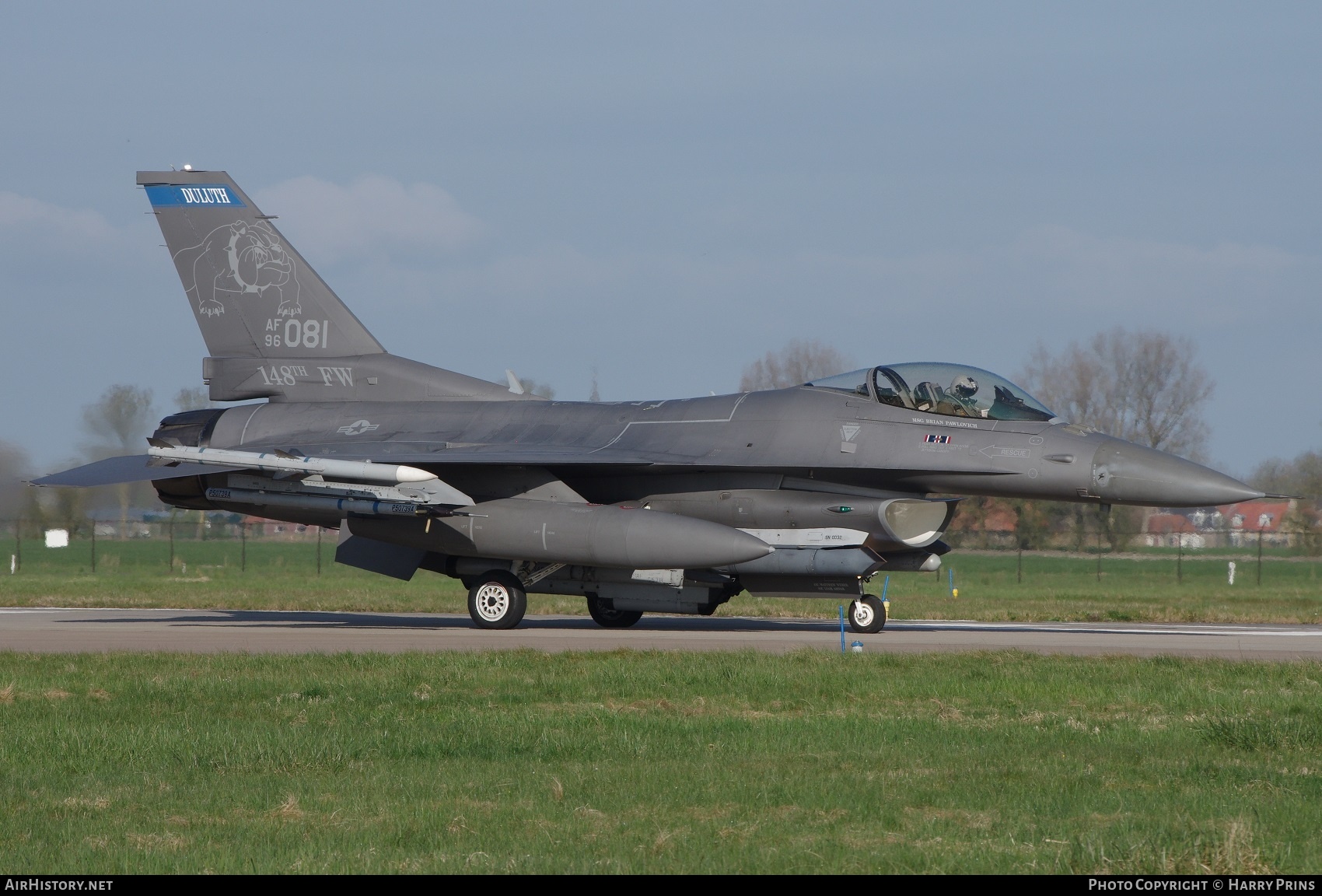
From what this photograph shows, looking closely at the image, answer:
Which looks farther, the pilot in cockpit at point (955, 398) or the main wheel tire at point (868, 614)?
the main wheel tire at point (868, 614)

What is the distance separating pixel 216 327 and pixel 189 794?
14315 mm

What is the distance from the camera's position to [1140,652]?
45.5ft

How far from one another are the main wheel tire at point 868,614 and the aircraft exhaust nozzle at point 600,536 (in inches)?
63.1

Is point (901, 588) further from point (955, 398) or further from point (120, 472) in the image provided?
point (120, 472)

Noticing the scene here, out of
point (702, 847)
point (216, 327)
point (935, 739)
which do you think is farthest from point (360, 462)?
point (702, 847)

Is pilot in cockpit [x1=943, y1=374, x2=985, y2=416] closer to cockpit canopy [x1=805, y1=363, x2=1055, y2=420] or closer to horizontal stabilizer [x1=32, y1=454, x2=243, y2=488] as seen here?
cockpit canopy [x1=805, y1=363, x2=1055, y2=420]

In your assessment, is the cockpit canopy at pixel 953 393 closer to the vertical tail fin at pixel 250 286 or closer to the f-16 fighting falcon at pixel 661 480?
the f-16 fighting falcon at pixel 661 480

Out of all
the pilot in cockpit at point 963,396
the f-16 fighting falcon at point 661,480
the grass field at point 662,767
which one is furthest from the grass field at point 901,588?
the grass field at point 662,767

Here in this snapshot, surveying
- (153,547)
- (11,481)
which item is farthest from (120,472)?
(153,547)

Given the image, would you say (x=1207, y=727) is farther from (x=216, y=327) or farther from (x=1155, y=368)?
(x=1155, y=368)

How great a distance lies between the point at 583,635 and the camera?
16547mm

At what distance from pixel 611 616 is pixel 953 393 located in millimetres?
5585

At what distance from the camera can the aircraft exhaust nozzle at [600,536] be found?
15617mm

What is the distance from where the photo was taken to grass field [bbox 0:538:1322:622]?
22.6m
